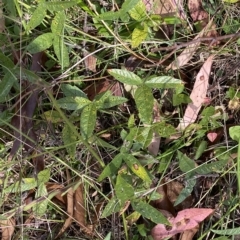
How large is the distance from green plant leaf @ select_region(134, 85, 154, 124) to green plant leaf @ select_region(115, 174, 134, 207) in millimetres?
210

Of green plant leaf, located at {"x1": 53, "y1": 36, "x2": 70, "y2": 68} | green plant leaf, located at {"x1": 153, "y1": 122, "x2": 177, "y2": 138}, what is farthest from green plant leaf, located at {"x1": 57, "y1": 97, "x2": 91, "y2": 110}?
green plant leaf, located at {"x1": 153, "y1": 122, "x2": 177, "y2": 138}

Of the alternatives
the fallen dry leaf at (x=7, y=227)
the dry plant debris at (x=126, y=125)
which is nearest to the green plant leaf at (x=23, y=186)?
the dry plant debris at (x=126, y=125)

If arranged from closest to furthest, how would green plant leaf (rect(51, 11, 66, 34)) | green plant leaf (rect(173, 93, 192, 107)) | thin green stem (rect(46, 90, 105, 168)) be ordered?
thin green stem (rect(46, 90, 105, 168))
green plant leaf (rect(51, 11, 66, 34))
green plant leaf (rect(173, 93, 192, 107))

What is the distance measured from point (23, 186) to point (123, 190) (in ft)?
1.25

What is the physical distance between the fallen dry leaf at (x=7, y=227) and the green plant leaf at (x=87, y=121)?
47 centimetres

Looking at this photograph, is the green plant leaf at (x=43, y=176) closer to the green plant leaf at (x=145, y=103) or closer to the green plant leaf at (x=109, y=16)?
the green plant leaf at (x=145, y=103)

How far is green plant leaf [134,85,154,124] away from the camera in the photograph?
1.37 meters

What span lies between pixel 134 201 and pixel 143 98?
35cm

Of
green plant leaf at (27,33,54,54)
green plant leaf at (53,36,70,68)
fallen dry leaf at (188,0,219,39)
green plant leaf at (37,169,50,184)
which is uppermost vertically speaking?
green plant leaf at (27,33,54,54)

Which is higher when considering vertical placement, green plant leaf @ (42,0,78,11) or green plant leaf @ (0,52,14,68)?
green plant leaf @ (42,0,78,11)

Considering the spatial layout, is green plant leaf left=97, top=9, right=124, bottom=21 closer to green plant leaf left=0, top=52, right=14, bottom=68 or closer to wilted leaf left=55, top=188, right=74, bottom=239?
green plant leaf left=0, top=52, right=14, bottom=68

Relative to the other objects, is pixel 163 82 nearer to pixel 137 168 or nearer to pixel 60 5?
pixel 137 168

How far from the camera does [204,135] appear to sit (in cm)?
156

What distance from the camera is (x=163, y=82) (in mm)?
1422
